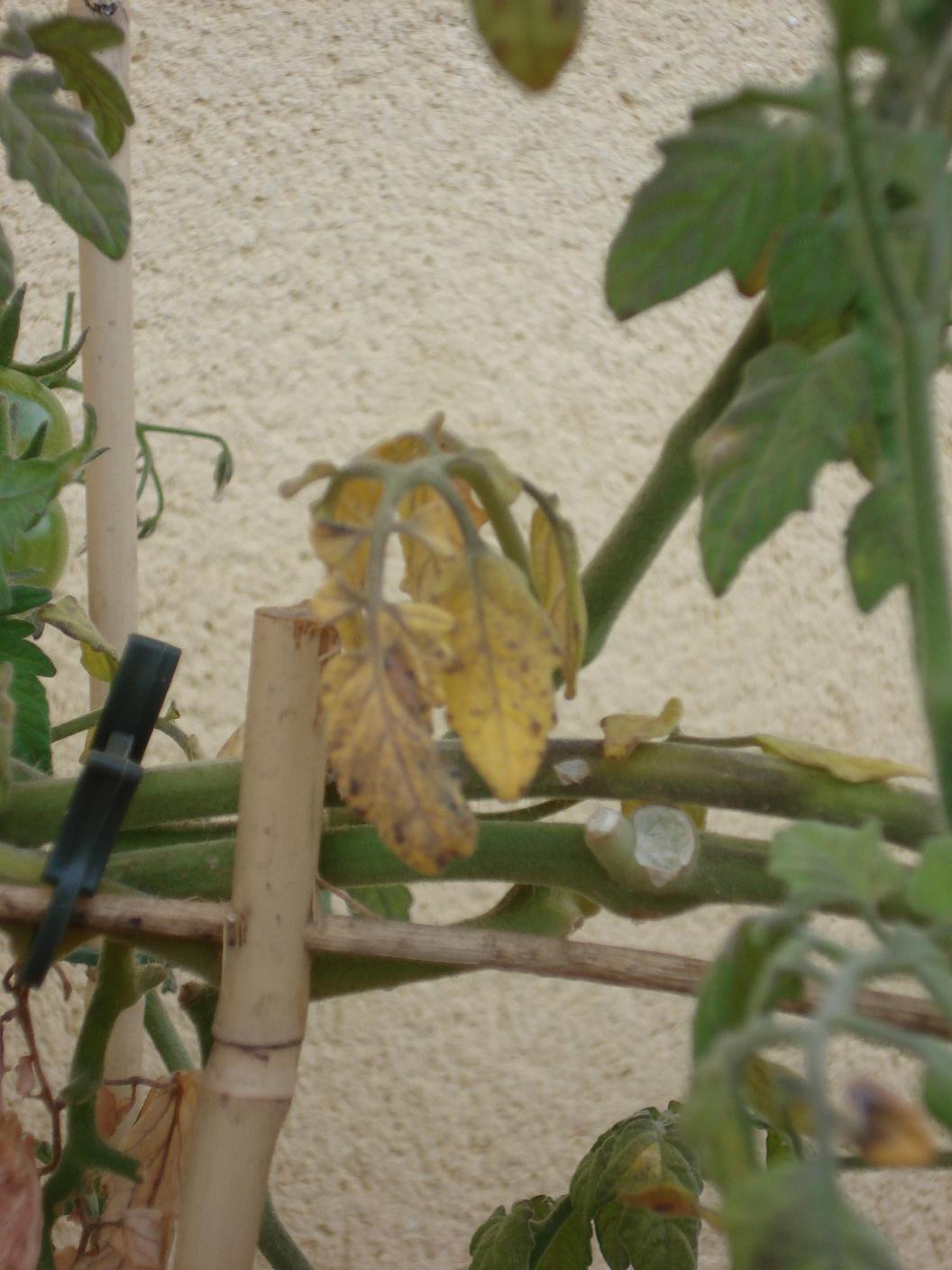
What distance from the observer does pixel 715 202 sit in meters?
0.21

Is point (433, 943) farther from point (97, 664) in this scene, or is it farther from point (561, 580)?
point (97, 664)

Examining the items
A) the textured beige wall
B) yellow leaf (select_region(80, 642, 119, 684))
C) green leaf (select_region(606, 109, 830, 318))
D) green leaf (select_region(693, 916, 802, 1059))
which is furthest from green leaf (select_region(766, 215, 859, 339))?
the textured beige wall

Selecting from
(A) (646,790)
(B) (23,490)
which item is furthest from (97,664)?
(A) (646,790)

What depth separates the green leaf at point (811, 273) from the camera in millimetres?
209

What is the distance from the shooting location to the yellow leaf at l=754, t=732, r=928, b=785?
262mm

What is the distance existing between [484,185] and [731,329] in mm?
177

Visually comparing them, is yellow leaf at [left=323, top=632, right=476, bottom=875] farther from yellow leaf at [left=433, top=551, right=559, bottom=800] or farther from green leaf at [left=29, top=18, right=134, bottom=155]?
green leaf at [left=29, top=18, right=134, bottom=155]

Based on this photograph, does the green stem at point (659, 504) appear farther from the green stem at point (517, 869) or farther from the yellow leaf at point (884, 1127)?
the yellow leaf at point (884, 1127)

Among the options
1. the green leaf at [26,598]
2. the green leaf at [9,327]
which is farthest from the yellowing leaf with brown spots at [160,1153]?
the green leaf at [9,327]

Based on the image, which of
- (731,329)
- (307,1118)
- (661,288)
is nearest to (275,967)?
(661,288)

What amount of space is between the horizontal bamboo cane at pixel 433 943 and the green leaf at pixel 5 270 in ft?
0.43

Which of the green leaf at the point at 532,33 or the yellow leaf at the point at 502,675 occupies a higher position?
the green leaf at the point at 532,33

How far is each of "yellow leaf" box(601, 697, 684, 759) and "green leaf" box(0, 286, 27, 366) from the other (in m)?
0.24

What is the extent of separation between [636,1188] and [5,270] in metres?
0.28
